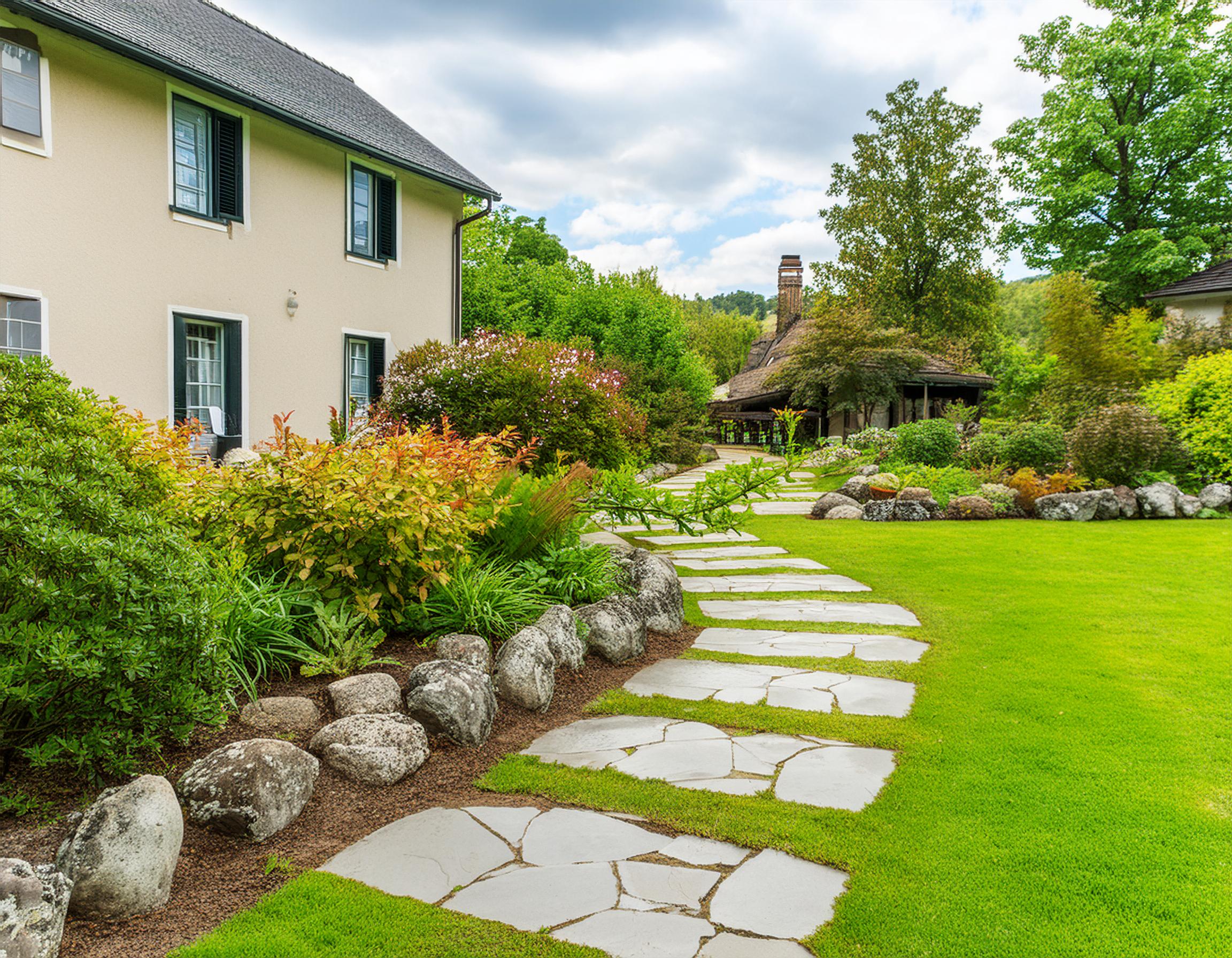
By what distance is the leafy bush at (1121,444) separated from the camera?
1271cm

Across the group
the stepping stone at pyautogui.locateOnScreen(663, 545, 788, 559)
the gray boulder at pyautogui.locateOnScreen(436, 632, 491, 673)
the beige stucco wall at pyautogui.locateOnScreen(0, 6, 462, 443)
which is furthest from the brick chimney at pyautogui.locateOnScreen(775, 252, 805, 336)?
the gray boulder at pyautogui.locateOnScreen(436, 632, 491, 673)

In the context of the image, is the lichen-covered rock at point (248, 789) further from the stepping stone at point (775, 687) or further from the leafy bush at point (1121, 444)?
the leafy bush at point (1121, 444)

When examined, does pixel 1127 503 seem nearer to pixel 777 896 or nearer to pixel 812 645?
pixel 812 645

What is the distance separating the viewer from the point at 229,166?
10242 millimetres

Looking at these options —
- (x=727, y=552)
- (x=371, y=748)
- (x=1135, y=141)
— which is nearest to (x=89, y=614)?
(x=371, y=748)

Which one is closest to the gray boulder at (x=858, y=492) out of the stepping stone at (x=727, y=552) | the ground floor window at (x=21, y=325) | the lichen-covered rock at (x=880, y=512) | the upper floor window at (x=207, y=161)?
the lichen-covered rock at (x=880, y=512)

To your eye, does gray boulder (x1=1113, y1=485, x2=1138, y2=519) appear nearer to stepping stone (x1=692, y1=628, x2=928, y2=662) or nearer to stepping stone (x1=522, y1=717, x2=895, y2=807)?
stepping stone (x1=692, y1=628, x2=928, y2=662)

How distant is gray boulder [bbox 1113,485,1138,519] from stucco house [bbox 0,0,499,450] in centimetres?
1179

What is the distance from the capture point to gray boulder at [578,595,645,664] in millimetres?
4766

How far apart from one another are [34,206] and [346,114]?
214 inches

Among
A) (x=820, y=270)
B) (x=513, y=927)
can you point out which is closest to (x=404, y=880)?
(x=513, y=927)

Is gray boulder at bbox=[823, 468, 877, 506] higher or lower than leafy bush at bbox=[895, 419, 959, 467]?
lower

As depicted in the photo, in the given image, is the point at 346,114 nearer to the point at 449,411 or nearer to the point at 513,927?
the point at 449,411

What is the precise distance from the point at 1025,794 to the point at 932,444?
14.0 m
